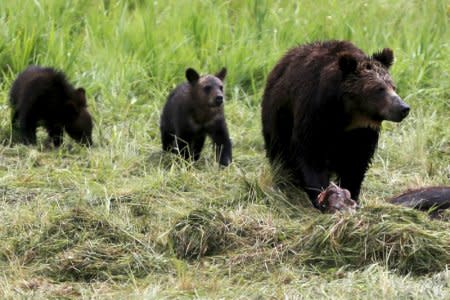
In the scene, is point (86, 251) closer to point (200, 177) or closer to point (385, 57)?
point (200, 177)

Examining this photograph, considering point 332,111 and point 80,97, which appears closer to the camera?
point 332,111

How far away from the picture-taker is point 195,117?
947cm

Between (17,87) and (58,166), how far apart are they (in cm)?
149

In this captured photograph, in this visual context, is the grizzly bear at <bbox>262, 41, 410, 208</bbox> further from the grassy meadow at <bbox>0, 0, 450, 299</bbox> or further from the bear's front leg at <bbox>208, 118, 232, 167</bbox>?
the bear's front leg at <bbox>208, 118, 232, 167</bbox>

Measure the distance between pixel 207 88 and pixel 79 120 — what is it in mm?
1163

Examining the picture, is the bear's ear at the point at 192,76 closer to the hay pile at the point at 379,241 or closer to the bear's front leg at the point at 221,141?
the bear's front leg at the point at 221,141

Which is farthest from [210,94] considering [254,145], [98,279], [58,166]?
[98,279]

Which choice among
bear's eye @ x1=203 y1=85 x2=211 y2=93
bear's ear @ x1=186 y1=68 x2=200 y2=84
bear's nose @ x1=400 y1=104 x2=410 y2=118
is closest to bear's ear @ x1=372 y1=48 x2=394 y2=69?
bear's nose @ x1=400 y1=104 x2=410 y2=118

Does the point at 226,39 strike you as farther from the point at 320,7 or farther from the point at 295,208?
the point at 295,208

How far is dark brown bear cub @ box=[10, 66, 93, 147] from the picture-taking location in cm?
952

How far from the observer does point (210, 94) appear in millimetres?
9422

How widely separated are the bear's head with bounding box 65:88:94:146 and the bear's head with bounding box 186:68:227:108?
3.19ft

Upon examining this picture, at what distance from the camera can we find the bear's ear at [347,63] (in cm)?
704

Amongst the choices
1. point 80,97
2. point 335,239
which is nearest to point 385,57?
point 335,239
